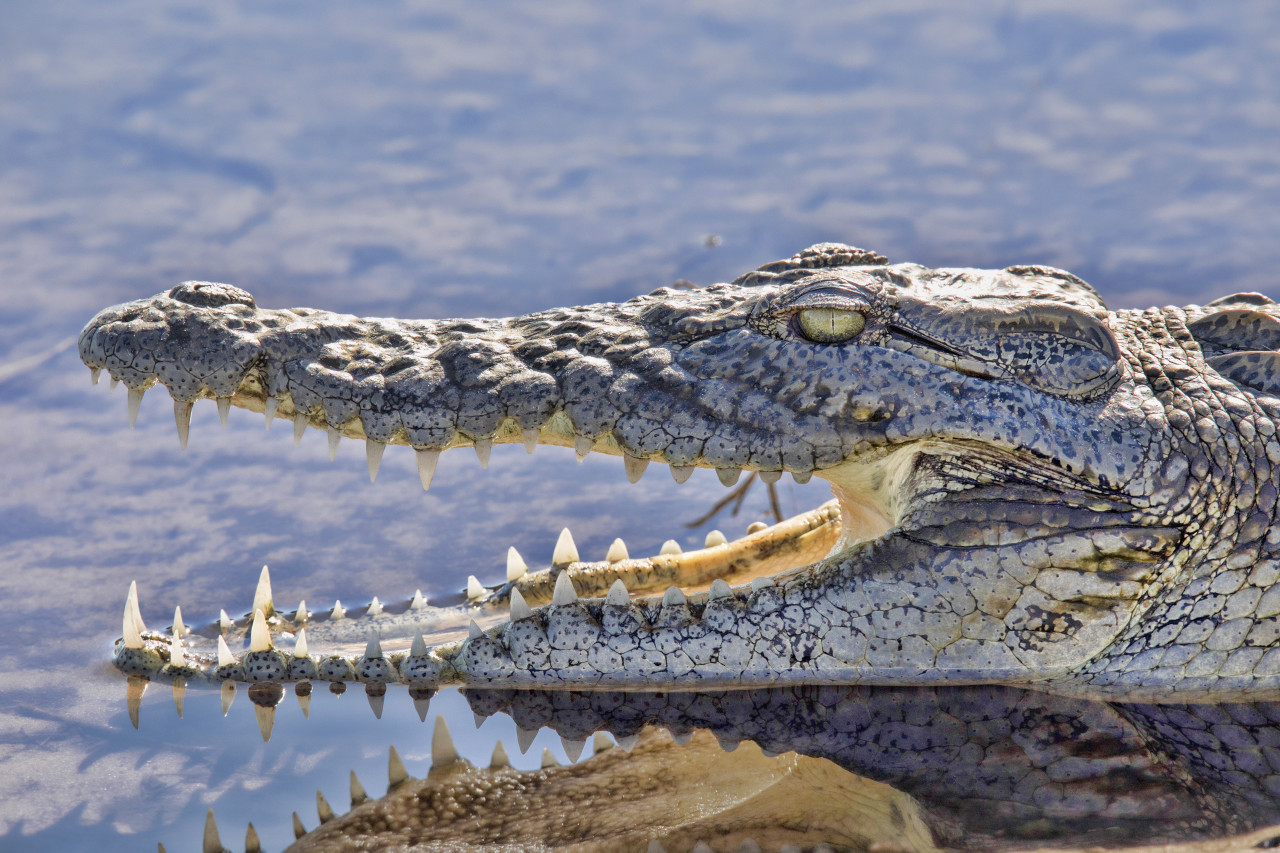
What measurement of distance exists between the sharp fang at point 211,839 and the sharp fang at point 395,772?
43 centimetres

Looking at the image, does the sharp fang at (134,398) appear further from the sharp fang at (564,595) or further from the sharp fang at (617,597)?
the sharp fang at (617,597)

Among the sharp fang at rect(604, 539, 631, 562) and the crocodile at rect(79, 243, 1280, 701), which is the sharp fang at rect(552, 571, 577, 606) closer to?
the crocodile at rect(79, 243, 1280, 701)

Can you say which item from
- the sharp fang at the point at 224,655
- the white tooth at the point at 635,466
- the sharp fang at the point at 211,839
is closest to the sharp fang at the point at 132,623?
the sharp fang at the point at 224,655

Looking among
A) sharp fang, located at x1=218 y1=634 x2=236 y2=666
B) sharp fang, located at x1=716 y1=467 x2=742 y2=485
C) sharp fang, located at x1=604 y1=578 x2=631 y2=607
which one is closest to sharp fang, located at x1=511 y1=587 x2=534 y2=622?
sharp fang, located at x1=604 y1=578 x2=631 y2=607

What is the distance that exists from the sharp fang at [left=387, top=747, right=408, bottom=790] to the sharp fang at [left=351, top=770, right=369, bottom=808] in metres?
0.07

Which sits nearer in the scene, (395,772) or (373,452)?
(395,772)

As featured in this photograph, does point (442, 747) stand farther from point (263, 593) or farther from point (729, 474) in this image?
point (729, 474)

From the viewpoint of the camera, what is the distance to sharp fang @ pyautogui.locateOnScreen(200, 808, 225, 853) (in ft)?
9.00

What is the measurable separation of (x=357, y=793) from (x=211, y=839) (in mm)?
367

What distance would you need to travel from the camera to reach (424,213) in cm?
766

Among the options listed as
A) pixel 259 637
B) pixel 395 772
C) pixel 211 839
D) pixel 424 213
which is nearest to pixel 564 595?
pixel 395 772

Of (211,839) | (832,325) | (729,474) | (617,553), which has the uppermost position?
(832,325)

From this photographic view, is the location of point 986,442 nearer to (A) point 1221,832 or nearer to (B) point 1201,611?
(B) point 1201,611

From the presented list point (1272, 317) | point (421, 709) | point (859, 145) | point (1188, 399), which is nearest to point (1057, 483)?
point (1188, 399)
